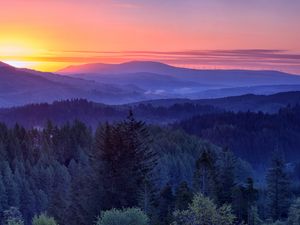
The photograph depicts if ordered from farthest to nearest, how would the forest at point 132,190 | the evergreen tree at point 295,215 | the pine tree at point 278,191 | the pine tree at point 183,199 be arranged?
the pine tree at point 278,191, the pine tree at point 183,199, the evergreen tree at point 295,215, the forest at point 132,190

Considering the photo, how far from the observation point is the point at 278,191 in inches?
2336

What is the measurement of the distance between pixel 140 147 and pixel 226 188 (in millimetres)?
13726

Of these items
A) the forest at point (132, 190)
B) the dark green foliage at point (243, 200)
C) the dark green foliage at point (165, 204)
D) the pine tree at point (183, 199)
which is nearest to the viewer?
the forest at point (132, 190)

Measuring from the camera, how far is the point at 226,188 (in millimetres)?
57188

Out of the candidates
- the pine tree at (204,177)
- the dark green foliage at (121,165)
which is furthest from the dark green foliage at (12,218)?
the pine tree at (204,177)

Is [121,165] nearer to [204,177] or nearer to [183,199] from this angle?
[183,199]

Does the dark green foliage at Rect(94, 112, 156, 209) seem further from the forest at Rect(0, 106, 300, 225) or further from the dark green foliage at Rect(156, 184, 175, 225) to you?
the dark green foliage at Rect(156, 184, 175, 225)

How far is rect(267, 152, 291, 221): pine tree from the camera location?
59375mm

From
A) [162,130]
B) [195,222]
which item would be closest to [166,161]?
[162,130]

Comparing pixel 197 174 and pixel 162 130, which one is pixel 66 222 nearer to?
pixel 197 174

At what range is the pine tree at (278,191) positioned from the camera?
195 ft

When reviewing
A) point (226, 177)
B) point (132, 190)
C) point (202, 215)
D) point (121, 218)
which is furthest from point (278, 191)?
point (202, 215)

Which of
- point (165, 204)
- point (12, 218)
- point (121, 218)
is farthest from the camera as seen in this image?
point (165, 204)

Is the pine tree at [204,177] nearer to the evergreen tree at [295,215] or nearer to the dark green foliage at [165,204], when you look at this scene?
the dark green foliage at [165,204]
